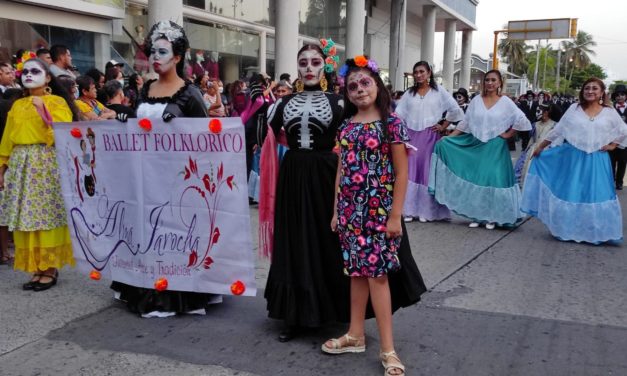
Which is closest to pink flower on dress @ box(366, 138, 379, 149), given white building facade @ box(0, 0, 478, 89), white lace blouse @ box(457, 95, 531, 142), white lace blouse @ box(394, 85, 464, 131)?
white building facade @ box(0, 0, 478, 89)

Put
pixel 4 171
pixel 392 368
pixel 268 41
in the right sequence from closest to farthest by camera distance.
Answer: pixel 392 368, pixel 4 171, pixel 268 41

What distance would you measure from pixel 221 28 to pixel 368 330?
16.1 m

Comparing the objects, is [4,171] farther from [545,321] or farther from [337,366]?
[545,321]

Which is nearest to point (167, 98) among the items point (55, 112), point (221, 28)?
point (55, 112)

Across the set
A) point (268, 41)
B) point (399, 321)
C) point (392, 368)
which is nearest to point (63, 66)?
point (399, 321)

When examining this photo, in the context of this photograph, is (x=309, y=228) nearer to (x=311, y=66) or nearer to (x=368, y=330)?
(x=368, y=330)

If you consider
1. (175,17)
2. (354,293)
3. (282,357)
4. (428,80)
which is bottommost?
(282,357)

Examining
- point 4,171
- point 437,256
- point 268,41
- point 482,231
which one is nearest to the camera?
point 4,171

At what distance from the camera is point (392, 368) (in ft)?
10.8

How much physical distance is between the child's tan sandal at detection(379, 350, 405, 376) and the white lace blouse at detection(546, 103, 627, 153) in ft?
14.7

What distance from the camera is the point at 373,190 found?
332 centimetres

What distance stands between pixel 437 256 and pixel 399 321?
2052 mm

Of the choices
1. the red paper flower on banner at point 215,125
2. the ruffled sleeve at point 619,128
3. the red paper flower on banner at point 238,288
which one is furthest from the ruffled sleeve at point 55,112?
the ruffled sleeve at point 619,128

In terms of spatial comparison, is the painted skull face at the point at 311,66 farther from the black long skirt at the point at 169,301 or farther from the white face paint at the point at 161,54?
the black long skirt at the point at 169,301
